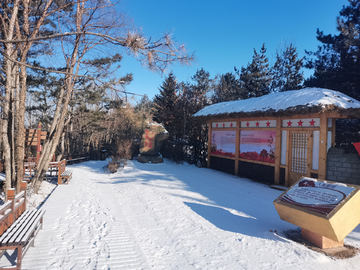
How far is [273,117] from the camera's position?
8805 millimetres

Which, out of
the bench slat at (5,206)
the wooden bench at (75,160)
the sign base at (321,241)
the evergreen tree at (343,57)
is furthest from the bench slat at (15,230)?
the evergreen tree at (343,57)

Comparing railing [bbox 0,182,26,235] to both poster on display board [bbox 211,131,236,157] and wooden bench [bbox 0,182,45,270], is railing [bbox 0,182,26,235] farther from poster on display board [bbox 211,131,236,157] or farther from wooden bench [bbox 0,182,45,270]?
poster on display board [bbox 211,131,236,157]

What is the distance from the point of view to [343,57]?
11.4 metres

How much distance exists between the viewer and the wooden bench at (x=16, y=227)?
9.30 ft

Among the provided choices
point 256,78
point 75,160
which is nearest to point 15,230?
point 75,160

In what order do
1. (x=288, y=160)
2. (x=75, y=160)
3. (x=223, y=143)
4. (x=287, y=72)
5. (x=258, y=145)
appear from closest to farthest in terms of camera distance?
(x=288, y=160) < (x=258, y=145) < (x=223, y=143) < (x=75, y=160) < (x=287, y=72)

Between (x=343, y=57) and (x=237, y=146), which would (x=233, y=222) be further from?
(x=343, y=57)

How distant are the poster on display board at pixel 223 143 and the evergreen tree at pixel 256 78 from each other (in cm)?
1440

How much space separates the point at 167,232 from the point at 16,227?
2.38 meters

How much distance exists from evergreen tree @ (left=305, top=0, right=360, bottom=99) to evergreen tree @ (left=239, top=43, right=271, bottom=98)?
11679 mm

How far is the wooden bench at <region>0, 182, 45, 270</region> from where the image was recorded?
2.83 meters

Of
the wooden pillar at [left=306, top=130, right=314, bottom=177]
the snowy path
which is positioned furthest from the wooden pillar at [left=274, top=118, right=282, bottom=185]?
the snowy path

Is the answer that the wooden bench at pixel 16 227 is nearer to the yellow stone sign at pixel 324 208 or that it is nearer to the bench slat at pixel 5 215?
the bench slat at pixel 5 215

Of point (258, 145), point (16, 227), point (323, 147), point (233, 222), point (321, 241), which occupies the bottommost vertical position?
point (233, 222)
